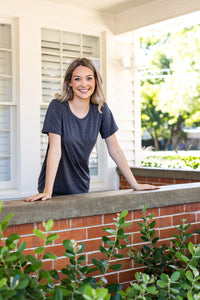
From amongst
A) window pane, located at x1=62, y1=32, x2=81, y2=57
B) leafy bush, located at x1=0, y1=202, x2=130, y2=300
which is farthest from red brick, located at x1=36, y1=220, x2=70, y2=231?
window pane, located at x1=62, y1=32, x2=81, y2=57

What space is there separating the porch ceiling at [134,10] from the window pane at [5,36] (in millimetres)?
613

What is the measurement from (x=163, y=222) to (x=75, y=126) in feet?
2.82

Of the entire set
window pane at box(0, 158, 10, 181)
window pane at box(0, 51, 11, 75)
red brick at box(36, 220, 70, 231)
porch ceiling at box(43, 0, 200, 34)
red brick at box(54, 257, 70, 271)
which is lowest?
red brick at box(54, 257, 70, 271)

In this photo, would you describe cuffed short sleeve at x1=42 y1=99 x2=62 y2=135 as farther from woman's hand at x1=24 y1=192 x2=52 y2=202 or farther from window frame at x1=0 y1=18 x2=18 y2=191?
window frame at x1=0 y1=18 x2=18 y2=191

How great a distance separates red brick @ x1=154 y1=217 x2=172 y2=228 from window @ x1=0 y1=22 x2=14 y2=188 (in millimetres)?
2821

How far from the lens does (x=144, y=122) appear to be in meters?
29.0

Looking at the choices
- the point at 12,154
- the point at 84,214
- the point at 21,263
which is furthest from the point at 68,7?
the point at 21,263

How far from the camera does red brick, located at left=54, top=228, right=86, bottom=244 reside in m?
2.48

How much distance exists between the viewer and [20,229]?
7.63ft

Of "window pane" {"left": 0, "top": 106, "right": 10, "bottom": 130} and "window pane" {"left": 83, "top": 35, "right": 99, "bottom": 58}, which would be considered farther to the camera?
"window pane" {"left": 83, "top": 35, "right": 99, "bottom": 58}

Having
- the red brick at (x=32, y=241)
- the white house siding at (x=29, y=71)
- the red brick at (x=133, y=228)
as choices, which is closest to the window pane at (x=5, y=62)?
the white house siding at (x=29, y=71)

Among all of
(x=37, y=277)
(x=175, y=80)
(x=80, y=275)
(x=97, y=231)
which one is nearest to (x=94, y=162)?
(x=97, y=231)

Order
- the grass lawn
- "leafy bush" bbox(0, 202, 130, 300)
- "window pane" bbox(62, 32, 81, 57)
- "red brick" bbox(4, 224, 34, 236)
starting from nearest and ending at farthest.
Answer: "leafy bush" bbox(0, 202, 130, 300), "red brick" bbox(4, 224, 34, 236), the grass lawn, "window pane" bbox(62, 32, 81, 57)

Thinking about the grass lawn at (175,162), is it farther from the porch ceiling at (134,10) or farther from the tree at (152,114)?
the tree at (152,114)
